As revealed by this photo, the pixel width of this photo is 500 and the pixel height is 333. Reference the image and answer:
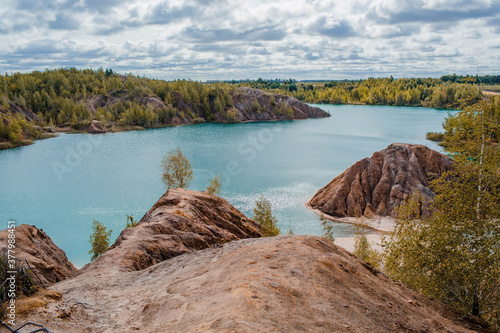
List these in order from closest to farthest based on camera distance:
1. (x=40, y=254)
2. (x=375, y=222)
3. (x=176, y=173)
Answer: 1. (x=40, y=254)
2. (x=375, y=222)
3. (x=176, y=173)

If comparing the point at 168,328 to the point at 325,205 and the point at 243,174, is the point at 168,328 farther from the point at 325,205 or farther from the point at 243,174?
the point at 243,174

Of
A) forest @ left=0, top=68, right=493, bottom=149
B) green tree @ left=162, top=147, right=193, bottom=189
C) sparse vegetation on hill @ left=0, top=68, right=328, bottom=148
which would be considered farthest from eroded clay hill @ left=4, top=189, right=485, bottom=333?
sparse vegetation on hill @ left=0, top=68, right=328, bottom=148

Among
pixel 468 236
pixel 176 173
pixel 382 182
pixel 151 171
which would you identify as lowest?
pixel 151 171

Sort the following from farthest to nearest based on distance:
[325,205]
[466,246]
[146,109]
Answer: [146,109]
[325,205]
[466,246]

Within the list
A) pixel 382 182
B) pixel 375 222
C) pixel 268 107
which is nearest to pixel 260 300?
pixel 375 222

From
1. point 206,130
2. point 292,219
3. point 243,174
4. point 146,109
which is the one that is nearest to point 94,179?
point 243,174

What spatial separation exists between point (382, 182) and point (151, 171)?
4799cm

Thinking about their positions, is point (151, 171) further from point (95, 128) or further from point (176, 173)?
point (95, 128)

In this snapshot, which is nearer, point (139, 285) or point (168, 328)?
point (168, 328)

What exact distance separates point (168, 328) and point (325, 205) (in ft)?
155

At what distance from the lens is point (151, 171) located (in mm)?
78062

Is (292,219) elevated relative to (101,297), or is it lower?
lower

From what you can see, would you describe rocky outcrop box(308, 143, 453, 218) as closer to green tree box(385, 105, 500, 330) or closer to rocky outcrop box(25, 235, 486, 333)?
green tree box(385, 105, 500, 330)

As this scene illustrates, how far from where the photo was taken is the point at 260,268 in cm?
1337
